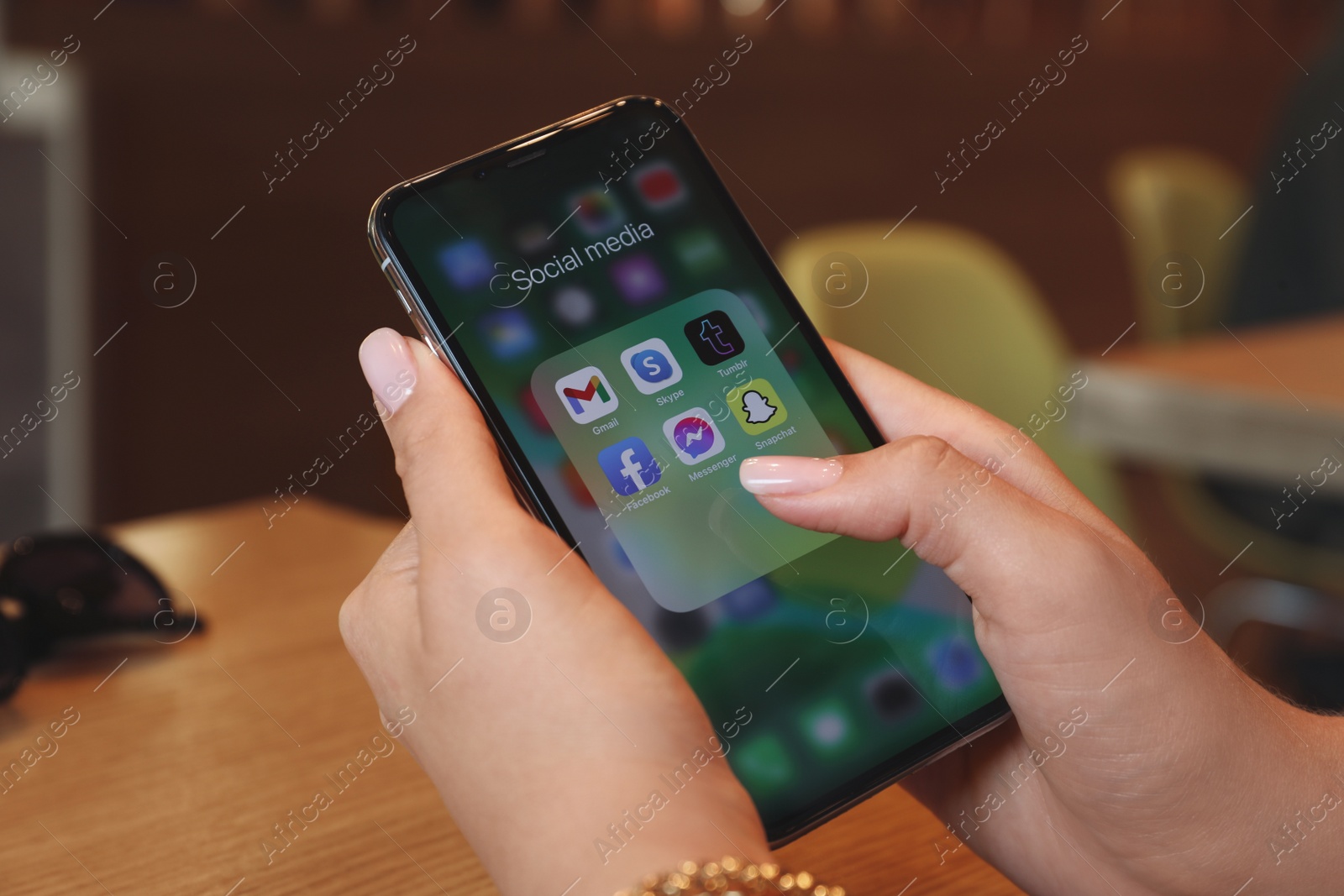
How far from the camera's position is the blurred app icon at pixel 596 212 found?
448 mm

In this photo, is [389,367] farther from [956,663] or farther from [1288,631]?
[1288,631]

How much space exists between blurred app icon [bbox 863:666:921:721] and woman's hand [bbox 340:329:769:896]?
7 centimetres

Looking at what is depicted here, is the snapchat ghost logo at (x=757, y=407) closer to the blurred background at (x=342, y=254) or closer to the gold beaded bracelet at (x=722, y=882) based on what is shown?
the gold beaded bracelet at (x=722, y=882)

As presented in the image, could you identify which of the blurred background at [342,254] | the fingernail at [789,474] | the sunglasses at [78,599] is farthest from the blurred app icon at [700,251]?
the blurred background at [342,254]

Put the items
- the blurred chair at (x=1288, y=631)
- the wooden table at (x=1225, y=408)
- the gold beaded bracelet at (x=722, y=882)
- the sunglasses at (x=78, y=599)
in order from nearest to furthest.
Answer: the gold beaded bracelet at (x=722, y=882), the sunglasses at (x=78, y=599), the wooden table at (x=1225, y=408), the blurred chair at (x=1288, y=631)

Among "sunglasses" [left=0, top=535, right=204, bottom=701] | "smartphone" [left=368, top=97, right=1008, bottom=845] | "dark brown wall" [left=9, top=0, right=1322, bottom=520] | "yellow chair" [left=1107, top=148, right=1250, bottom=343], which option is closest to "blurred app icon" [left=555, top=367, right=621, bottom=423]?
"smartphone" [left=368, top=97, right=1008, bottom=845]

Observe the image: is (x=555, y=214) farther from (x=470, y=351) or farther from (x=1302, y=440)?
(x=1302, y=440)

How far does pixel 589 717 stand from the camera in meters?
0.34

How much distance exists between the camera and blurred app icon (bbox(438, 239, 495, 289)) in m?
0.43

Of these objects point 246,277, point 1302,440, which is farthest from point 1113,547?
point 246,277

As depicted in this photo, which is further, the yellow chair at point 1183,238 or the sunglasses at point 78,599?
the yellow chair at point 1183,238

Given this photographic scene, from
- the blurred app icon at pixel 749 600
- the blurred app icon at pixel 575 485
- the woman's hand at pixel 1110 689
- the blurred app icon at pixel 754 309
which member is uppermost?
the blurred app icon at pixel 575 485

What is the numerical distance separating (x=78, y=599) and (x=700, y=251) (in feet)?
1.28

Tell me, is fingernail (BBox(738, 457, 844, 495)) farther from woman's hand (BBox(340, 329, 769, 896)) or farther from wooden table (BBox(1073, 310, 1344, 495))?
wooden table (BBox(1073, 310, 1344, 495))
